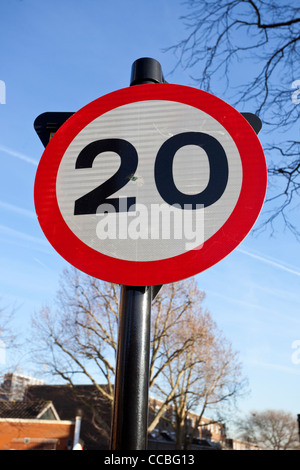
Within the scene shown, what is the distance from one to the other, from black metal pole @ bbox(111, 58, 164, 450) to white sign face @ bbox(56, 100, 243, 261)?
123 mm

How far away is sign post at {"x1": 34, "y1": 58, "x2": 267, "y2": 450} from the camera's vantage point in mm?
1021

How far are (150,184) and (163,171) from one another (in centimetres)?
6

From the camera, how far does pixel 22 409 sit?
1136 inches

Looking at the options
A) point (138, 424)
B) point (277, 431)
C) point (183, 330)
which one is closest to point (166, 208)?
point (138, 424)

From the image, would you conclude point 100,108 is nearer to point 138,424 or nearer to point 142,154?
point 142,154

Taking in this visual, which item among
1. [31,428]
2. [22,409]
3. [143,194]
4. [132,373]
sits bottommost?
[132,373]

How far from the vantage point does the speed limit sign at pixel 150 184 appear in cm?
105

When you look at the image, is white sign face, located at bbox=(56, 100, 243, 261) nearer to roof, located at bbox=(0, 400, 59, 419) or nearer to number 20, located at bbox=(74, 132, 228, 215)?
number 20, located at bbox=(74, 132, 228, 215)

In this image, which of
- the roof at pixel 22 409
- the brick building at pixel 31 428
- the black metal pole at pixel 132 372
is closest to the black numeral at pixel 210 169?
the black metal pole at pixel 132 372

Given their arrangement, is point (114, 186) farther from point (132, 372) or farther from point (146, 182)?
point (132, 372)

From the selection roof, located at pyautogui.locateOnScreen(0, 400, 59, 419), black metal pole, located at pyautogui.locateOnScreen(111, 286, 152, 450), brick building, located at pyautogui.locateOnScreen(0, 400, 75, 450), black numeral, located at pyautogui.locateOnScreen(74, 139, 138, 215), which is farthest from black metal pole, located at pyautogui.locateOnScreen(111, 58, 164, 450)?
roof, located at pyautogui.locateOnScreen(0, 400, 59, 419)

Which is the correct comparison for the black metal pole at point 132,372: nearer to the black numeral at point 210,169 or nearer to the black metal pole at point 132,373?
the black metal pole at point 132,373

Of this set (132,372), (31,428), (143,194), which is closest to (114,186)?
(143,194)

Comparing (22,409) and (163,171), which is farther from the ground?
(22,409)
